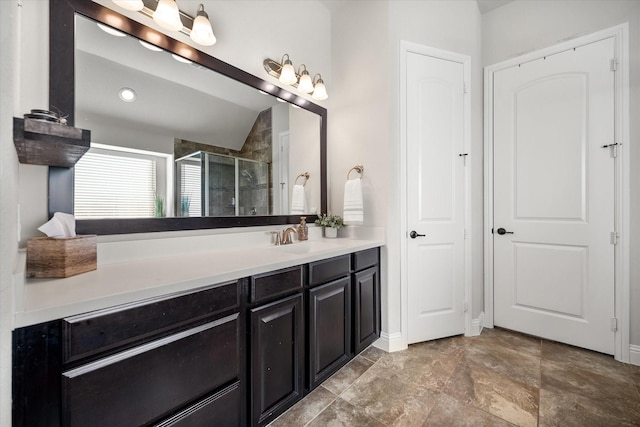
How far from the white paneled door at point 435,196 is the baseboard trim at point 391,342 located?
10 centimetres

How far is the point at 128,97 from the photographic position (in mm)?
1381

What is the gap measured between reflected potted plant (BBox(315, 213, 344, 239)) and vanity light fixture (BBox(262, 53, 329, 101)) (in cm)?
103

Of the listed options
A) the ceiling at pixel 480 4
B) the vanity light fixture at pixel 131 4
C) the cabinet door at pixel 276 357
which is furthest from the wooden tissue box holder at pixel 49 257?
the ceiling at pixel 480 4

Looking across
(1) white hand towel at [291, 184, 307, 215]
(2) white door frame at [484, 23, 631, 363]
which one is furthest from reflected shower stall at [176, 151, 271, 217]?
(2) white door frame at [484, 23, 631, 363]

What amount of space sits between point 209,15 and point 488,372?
2.98 metres

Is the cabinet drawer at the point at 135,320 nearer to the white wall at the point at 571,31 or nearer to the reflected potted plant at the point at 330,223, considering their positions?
the reflected potted plant at the point at 330,223

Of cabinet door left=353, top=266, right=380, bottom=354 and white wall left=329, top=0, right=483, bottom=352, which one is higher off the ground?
white wall left=329, top=0, right=483, bottom=352

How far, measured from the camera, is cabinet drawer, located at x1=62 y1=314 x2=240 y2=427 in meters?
0.79

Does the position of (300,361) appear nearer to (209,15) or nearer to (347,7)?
(209,15)

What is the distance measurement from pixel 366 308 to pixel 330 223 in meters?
0.75

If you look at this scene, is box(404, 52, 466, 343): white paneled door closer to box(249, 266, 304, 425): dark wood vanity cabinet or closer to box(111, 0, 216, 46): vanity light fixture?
box(249, 266, 304, 425): dark wood vanity cabinet

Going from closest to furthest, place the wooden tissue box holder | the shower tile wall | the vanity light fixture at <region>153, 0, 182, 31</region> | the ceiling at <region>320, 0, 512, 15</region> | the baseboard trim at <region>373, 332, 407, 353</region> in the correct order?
the wooden tissue box holder
the vanity light fixture at <region>153, 0, 182, 31</region>
the shower tile wall
the baseboard trim at <region>373, 332, 407, 353</region>
the ceiling at <region>320, 0, 512, 15</region>

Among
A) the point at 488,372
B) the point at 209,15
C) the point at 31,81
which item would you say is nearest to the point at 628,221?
the point at 488,372

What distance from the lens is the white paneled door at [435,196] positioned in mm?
2273
